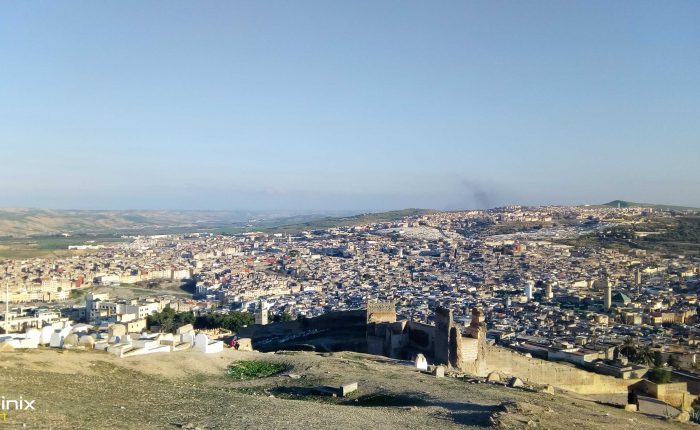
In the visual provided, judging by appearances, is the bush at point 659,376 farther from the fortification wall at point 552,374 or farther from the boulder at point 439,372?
the boulder at point 439,372

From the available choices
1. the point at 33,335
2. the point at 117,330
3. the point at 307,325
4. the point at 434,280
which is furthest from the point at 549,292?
the point at 33,335

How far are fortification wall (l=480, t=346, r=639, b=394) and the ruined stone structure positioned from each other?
0.56 m

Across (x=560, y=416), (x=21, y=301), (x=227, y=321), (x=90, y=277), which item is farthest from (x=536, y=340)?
(x=90, y=277)

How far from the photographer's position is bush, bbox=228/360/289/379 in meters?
16.5

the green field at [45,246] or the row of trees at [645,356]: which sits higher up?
the row of trees at [645,356]

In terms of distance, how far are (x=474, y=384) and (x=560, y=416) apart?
408cm

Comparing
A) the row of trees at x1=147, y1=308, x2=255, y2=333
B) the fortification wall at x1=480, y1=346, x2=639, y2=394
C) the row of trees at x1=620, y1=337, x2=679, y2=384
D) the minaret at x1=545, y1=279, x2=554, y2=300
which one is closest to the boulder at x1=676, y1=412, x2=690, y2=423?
the fortification wall at x1=480, y1=346, x2=639, y2=394

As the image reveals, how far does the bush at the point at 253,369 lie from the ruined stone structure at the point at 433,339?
4.88 m

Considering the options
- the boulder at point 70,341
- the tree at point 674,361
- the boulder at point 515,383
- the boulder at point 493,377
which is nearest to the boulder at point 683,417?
the boulder at point 515,383

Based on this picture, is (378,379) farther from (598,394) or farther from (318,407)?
(598,394)

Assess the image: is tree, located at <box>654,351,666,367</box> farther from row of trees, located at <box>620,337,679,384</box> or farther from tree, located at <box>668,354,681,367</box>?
tree, located at <box>668,354,681,367</box>

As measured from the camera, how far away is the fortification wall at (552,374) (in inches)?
782

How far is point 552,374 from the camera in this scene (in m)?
20.0

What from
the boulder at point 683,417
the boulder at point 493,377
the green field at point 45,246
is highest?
the boulder at point 683,417
